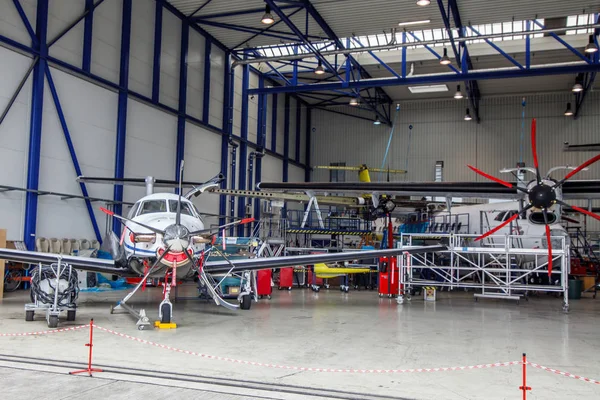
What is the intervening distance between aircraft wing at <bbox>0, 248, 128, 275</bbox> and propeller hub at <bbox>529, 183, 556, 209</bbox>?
33.3 ft

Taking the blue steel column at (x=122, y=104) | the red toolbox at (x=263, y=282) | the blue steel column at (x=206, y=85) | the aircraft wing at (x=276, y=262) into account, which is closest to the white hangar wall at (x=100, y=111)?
the blue steel column at (x=206, y=85)

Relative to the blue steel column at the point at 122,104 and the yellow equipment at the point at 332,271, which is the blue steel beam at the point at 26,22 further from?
the yellow equipment at the point at 332,271

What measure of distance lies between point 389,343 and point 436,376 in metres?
2.62

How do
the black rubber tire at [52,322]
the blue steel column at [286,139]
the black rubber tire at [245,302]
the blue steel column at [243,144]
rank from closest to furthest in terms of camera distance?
1. the black rubber tire at [52,322]
2. the black rubber tire at [245,302]
3. the blue steel column at [243,144]
4. the blue steel column at [286,139]

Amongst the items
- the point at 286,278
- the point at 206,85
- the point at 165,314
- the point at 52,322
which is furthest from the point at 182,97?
the point at 52,322

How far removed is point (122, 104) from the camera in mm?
22094

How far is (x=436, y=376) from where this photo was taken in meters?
6.94

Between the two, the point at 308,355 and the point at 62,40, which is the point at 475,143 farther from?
the point at 308,355

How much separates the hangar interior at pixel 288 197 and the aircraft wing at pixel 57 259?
0.22 feet

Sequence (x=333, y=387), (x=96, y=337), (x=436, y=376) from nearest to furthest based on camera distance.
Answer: (x=333, y=387)
(x=436, y=376)
(x=96, y=337)

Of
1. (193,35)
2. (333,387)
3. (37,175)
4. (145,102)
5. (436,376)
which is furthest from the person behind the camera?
(193,35)

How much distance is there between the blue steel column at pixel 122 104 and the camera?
72.1 feet

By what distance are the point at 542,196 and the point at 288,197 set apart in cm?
1493

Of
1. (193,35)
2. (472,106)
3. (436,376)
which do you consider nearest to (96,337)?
(436,376)
